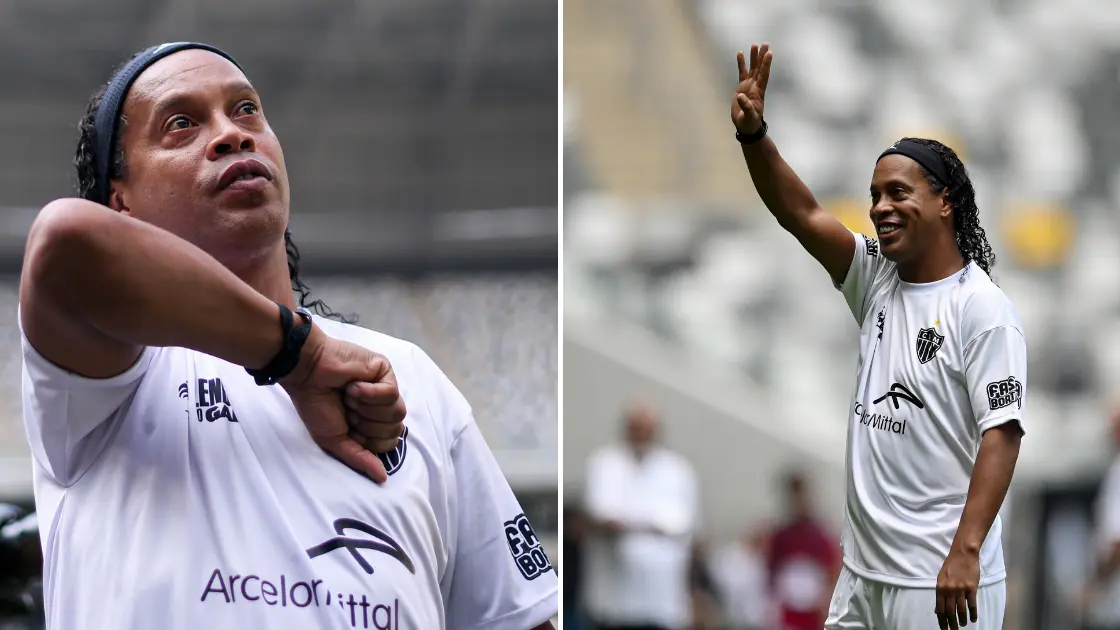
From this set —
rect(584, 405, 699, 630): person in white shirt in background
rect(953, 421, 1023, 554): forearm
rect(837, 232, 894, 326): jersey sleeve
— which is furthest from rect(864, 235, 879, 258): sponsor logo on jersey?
rect(584, 405, 699, 630): person in white shirt in background

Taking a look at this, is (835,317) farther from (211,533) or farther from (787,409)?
(211,533)

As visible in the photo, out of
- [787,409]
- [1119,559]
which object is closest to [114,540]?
[1119,559]

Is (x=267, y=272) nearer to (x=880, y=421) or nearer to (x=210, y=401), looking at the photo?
(x=210, y=401)

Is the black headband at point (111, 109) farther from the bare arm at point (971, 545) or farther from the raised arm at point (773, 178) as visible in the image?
the bare arm at point (971, 545)

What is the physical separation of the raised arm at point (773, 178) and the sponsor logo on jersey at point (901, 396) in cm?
31

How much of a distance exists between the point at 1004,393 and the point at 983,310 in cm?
17

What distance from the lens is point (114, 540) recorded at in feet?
5.48

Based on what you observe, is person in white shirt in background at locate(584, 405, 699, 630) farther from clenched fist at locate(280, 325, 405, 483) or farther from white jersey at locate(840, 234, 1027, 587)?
clenched fist at locate(280, 325, 405, 483)

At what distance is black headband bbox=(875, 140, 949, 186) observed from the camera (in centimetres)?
232

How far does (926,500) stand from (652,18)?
41.5ft

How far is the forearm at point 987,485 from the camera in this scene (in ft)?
6.93

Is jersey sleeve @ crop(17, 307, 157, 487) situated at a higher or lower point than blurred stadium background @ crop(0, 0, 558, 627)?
lower

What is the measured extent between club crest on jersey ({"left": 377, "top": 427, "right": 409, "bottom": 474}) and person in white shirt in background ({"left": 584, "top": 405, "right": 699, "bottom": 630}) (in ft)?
16.6

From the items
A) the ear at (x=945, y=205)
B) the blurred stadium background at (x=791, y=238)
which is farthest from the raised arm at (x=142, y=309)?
the blurred stadium background at (x=791, y=238)
